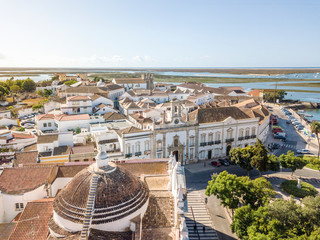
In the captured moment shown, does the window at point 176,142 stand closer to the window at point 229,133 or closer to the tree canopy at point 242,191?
the window at point 229,133

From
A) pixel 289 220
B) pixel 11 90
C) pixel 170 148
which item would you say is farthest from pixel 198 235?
pixel 11 90

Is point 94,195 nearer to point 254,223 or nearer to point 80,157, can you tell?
point 254,223

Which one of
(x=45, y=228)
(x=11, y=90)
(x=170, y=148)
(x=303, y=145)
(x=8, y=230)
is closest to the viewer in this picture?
(x=45, y=228)

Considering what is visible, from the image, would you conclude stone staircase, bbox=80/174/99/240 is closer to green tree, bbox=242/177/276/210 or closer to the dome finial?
the dome finial

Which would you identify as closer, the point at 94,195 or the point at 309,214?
the point at 94,195

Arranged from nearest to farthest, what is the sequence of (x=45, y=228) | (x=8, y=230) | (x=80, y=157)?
(x=45, y=228) → (x=8, y=230) → (x=80, y=157)

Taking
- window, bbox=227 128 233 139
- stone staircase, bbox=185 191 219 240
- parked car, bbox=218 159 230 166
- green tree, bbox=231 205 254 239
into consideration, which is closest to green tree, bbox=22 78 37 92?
window, bbox=227 128 233 139
